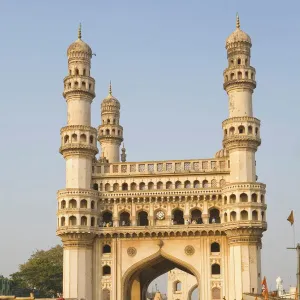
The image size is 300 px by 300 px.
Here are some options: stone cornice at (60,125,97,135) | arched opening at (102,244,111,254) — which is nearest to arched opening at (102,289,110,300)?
arched opening at (102,244,111,254)

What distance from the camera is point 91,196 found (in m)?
54.8

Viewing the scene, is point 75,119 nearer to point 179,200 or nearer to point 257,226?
point 179,200

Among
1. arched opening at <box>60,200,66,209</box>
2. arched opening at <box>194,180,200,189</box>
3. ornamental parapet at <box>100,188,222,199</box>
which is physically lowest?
arched opening at <box>60,200,66,209</box>

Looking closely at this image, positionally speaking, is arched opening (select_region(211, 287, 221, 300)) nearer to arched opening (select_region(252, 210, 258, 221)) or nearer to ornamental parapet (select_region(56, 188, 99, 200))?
arched opening (select_region(252, 210, 258, 221))

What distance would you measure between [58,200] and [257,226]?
53.1ft

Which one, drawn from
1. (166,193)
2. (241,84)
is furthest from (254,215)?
(241,84)

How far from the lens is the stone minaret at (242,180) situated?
169 ft

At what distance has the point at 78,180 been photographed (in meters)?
55.0

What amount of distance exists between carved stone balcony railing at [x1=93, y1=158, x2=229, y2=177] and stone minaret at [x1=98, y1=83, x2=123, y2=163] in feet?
→ 36.3

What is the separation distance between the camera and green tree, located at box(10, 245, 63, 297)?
73625mm

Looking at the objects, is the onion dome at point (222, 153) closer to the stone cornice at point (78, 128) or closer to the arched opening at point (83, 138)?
the stone cornice at point (78, 128)

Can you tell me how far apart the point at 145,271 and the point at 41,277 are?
16.1m

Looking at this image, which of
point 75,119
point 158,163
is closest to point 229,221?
point 158,163

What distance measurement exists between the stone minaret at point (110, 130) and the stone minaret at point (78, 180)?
408 inches
